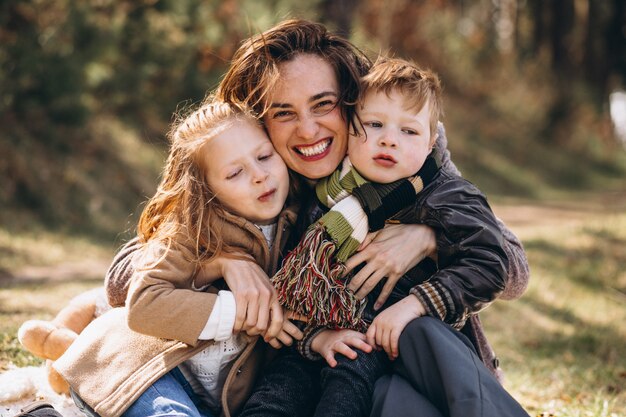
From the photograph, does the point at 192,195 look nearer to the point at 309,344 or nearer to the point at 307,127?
the point at 307,127

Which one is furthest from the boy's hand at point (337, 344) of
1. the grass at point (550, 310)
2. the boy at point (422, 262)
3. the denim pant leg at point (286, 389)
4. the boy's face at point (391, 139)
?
the grass at point (550, 310)

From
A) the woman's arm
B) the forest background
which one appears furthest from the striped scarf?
the forest background

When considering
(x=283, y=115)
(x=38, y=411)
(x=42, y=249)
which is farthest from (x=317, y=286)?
(x=42, y=249)

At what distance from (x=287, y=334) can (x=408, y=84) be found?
1.14m

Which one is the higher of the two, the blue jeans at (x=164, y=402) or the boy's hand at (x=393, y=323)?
the boy's hand at (x=393, y=323)

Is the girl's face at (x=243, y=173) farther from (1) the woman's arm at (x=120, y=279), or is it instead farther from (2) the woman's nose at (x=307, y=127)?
(1) the woman's arm at (x=120, y=279)

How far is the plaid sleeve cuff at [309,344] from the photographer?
2855 mm

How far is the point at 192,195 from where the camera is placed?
115 inches

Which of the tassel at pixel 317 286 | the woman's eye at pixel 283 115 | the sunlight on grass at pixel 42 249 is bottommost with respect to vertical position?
the sunlight on grass at pixel 42 249

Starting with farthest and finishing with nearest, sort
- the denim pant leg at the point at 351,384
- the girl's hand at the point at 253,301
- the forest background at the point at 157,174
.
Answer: the forest background at the point at 157,174
the girl's hand at the point at 253,301
the denim pant leg at the point at 351,384

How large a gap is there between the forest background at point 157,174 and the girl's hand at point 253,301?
1.07 m

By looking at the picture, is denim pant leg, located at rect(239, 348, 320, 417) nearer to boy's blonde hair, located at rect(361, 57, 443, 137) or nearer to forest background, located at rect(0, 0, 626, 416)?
boy's blonde hair, located at rect(361, 57, 443, 137)

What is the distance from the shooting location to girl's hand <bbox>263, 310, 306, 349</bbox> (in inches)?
111

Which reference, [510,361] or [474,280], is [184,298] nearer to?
[474,280]
